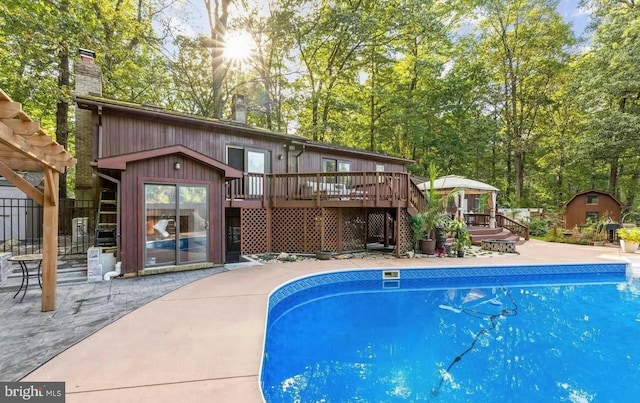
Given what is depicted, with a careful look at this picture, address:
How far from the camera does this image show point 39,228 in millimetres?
11188

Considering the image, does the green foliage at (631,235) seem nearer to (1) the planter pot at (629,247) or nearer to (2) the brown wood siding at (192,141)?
(1) the planter pot at (629,247)

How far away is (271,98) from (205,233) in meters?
14.9

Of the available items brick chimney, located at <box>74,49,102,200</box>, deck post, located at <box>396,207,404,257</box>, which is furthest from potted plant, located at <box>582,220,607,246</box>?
brick chimney, located at <box>74,49,102,200</box>

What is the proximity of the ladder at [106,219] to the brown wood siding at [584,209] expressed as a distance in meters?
19.7

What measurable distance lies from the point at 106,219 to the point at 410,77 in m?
20.0

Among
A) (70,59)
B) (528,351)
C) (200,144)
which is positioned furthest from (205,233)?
(70,59)

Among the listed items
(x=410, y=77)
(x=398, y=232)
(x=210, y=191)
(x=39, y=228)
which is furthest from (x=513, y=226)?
(x=39, y=228)

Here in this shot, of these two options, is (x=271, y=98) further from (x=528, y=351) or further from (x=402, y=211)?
(x=528, y=351)

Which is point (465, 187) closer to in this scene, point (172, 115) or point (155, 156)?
point (172, 115)

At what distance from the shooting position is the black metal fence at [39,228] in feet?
28.2

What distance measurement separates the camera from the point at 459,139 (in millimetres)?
19750

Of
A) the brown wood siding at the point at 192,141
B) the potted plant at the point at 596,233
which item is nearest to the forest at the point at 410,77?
the potted plant at the point at 596,233

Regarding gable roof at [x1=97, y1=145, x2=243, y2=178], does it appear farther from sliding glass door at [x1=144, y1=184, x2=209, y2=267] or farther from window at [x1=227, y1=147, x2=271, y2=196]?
window at [x1=227, y1=147, x2=271, y2=196]

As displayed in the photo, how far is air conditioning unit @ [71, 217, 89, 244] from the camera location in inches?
374
